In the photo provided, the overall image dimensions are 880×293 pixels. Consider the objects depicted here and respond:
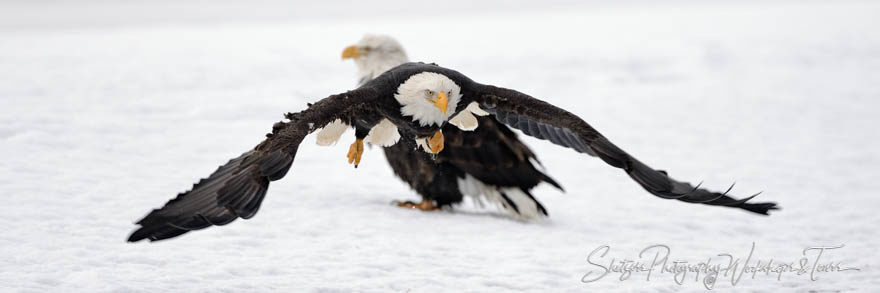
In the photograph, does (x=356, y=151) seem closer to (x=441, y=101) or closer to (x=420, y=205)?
(x=441, y=101)

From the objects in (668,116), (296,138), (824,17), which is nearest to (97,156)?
(296,138)

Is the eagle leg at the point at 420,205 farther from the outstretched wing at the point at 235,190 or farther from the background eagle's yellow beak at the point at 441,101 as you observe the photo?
the outstretched wing at the point at 235,190

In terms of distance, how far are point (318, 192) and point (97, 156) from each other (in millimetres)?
1950

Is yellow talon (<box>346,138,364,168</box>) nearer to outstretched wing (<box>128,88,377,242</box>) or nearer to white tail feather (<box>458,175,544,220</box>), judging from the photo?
outstretched wing (<box>128,88,377,242</box>)

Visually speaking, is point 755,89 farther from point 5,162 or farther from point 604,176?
point 5,162

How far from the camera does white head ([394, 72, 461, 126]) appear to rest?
4.57 m

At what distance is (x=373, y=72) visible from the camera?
7.30 m

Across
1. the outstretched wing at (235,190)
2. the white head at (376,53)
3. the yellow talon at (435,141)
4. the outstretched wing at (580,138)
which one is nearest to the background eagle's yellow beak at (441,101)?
the outstretched wing at (580,138)

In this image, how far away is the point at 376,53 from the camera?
733 cm

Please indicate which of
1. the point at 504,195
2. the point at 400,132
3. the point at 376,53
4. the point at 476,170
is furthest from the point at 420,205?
the point at 400,132

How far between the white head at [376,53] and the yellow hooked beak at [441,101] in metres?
2.72

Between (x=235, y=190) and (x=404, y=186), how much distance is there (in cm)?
462

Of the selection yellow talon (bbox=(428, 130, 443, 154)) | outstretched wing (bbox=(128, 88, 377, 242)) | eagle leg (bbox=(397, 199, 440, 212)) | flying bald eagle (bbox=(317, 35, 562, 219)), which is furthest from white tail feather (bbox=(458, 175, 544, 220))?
outstretched wing (bbox=(128, 88, 377, 242))

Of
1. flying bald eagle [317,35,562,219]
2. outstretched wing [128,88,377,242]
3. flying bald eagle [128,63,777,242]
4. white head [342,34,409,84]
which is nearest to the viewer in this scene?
outstretched wing [128,88,377,242]
